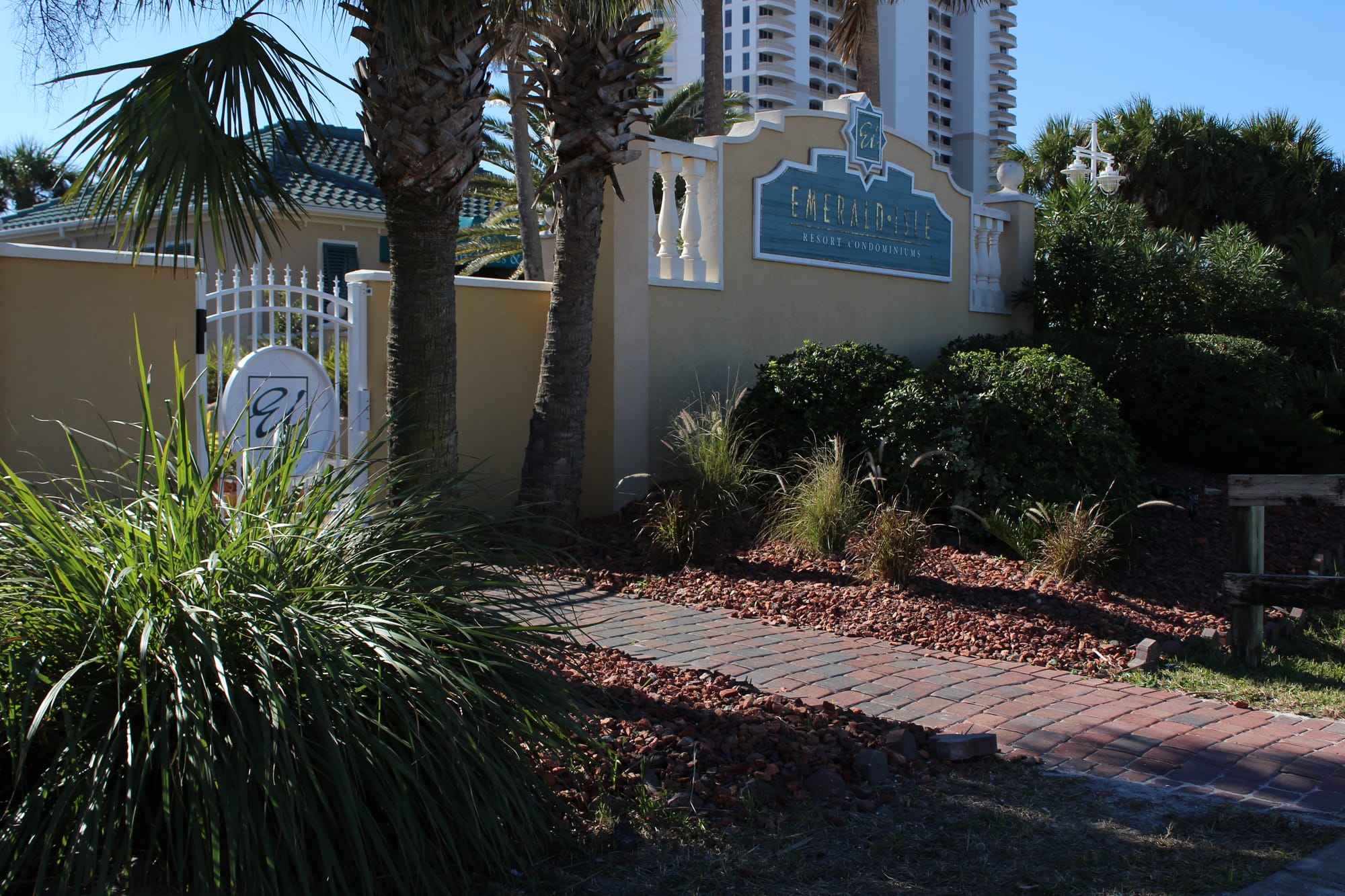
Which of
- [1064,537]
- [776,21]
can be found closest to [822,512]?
[1064,537]

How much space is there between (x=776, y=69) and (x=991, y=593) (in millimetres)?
70917

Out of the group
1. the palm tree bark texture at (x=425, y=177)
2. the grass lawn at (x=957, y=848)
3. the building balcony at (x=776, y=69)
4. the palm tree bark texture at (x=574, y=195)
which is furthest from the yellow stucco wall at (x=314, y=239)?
the building balcony at (x=776, y=69)

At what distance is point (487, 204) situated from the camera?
27781mm

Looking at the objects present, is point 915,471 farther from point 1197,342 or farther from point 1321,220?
point 1321,220

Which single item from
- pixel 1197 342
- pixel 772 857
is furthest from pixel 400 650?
pixel 1197 342

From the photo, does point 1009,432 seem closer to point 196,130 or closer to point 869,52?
point 196,130

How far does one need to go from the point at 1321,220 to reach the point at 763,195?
64.9 feet

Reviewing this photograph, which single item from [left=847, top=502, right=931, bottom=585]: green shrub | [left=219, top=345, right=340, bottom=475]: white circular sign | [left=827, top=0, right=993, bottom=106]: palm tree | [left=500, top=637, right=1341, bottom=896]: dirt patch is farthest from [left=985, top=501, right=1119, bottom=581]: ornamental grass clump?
[left=827, top=0, right=993, bottom=106]: palm tree

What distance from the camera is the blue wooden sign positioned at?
1126 centimetres

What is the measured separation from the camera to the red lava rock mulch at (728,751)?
148 inches

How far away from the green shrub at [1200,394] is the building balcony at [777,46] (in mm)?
65241

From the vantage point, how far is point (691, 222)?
34.9ft

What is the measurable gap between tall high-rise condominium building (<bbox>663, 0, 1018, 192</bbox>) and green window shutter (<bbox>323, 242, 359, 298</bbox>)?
52.6 metres

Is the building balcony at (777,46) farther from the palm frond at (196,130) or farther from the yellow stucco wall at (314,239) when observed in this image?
the palm frond at (196,130)
